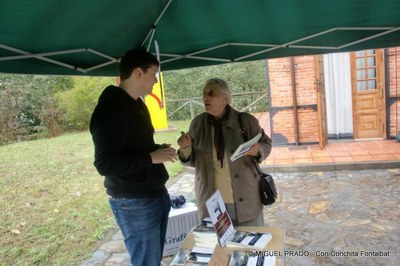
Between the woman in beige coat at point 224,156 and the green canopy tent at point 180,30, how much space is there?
568mm

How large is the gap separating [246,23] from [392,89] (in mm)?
6040

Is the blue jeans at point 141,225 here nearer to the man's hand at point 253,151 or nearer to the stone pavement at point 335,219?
the man's hand at point 253,151

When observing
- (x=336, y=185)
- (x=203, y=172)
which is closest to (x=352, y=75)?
(x=336, y=185)

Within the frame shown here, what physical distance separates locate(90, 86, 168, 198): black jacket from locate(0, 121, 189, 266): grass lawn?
7.53ft

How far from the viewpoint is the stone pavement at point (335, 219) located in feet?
11.3

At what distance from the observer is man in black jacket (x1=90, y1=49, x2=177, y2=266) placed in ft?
5.98

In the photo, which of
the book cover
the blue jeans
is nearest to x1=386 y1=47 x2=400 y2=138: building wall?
the book cover

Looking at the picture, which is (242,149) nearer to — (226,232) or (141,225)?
(226,232)

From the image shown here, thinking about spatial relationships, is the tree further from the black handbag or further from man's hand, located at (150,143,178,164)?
man's hand, located at (150,143,178,164)

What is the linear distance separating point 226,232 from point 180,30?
167 centimetres

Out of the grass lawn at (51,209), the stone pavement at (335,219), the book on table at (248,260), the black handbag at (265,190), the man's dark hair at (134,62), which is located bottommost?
the stone pavement at (335,219)

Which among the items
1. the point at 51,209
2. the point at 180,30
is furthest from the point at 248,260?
the point at 51,209

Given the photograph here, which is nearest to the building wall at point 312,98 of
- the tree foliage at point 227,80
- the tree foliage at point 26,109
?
the tree foliage at point 227,80

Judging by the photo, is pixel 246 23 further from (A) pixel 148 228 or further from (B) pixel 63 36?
(A) pixel 148 228
